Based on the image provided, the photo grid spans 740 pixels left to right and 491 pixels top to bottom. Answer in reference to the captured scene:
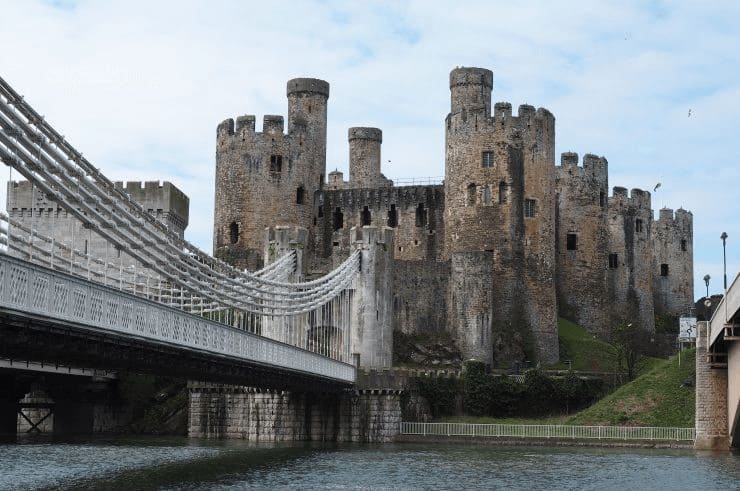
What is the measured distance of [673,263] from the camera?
86750 millimetres

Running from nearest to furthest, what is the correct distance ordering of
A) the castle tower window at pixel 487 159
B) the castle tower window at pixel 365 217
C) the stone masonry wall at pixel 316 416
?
the stone masonry wall at pixel 316 416, the castle tower window at pixel 487 159, the castle tower window at pixel 365 217

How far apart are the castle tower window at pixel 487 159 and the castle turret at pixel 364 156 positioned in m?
14.9

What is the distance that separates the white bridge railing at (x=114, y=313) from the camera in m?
26.2

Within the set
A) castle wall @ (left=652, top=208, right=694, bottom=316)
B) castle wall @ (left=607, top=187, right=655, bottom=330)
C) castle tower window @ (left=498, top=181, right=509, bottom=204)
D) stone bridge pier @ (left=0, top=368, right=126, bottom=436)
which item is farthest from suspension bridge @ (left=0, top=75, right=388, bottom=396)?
castle wall @ (left=652, top=208, right=694, bottom=316)

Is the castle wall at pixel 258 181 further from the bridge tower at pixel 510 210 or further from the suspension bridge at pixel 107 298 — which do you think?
the suspension bridge at pixel 107 298

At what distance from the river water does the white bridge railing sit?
3305 millimetres

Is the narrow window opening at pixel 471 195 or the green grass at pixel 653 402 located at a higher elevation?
the narrow window opening at pixel 471 195

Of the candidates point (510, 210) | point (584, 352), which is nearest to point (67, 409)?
point (510, 210)

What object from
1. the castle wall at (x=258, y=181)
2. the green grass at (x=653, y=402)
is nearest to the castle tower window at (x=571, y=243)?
the castle wall at (x=258, y=181)

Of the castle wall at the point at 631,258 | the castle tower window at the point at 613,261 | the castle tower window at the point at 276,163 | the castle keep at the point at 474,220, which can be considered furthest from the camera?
the castle tower window at the point at 613,261

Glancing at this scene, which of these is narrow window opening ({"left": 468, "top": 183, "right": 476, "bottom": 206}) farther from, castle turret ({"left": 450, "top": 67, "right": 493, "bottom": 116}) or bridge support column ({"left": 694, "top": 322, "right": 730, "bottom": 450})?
bridge support column ({"left": 694, "top": 322, "right": 730, "bottom": 450})

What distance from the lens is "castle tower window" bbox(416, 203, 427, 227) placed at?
244 ft

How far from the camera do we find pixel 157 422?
6209cm

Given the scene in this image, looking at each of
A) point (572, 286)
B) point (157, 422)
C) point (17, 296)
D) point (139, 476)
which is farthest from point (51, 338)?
point (572, 286)
